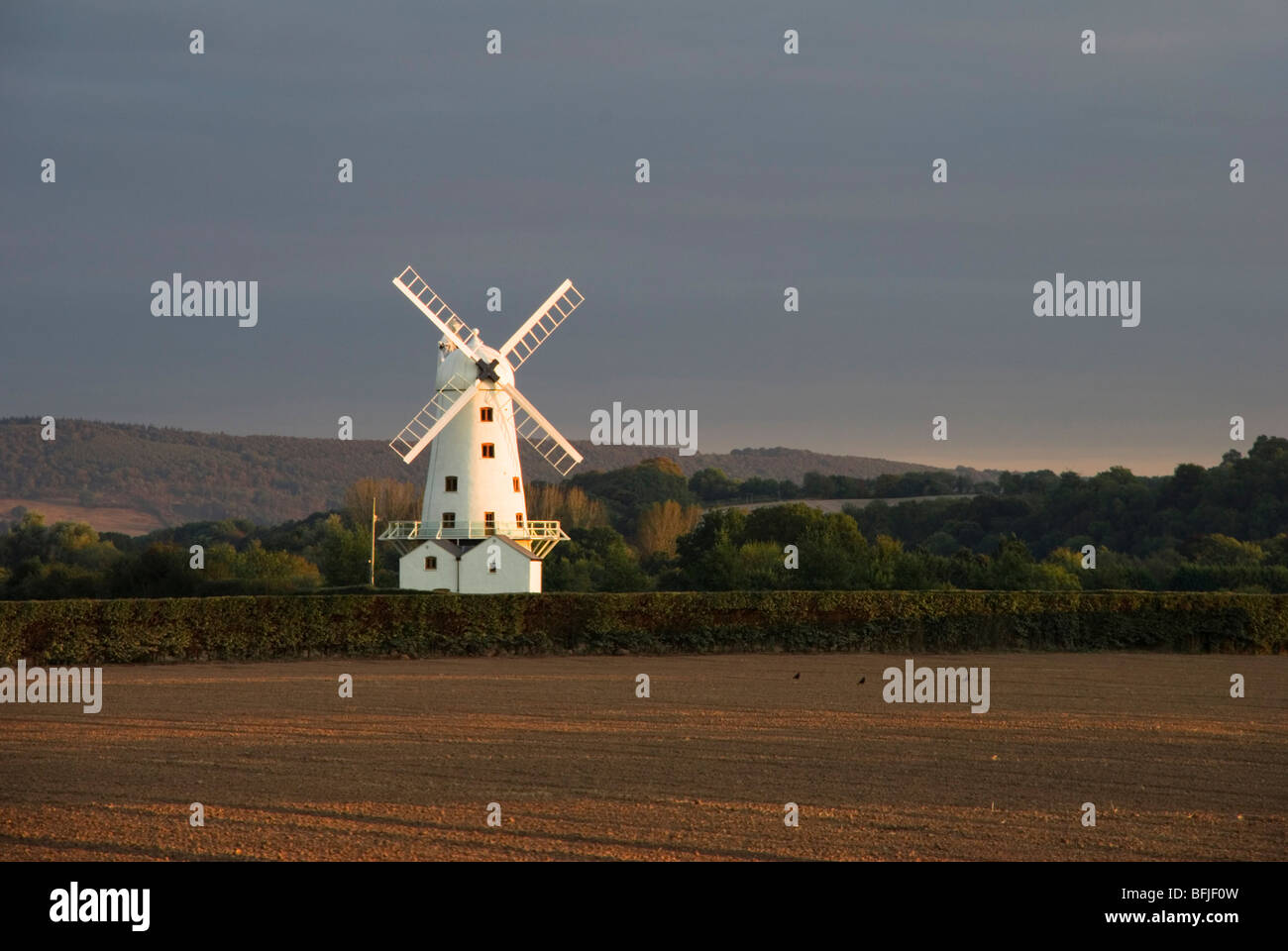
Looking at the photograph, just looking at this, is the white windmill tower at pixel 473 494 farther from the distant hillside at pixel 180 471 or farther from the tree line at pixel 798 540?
the distant hillside at pixel 180 471

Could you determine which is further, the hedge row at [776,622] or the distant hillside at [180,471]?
the distant hillside at [180,471]

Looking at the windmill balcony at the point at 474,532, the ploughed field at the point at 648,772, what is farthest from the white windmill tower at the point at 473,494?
the ploughed field at the point at 648,772

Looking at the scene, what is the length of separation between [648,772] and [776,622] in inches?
936

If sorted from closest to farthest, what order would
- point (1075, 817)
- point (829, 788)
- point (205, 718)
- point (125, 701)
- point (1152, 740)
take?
point (1075, 817), point (829, 788), point (1152, 740), point (205, 718), point (125, 701)

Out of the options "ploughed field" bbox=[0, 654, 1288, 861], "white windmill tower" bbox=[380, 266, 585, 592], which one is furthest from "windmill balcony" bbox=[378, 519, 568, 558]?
"ploughed field" bbox=[0, 654, 1288, 861]

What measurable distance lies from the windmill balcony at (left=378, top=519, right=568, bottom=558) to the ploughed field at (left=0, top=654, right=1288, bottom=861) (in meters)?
19.4

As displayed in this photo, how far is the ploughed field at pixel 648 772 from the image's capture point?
13.2m

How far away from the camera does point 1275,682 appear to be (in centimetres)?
3117

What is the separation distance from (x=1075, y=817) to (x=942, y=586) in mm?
35788

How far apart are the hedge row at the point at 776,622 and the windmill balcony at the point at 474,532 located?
31.0ft

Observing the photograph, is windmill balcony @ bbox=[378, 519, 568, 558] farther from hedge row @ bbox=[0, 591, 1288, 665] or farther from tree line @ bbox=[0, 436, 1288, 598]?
hedge row @ bbox=[0, 591, 1288, 665]

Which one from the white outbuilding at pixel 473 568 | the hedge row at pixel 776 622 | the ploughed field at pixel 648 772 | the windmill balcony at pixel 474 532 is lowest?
the ploughed field at pixel 648 772

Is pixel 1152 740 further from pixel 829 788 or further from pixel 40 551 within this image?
pixel 40 551
